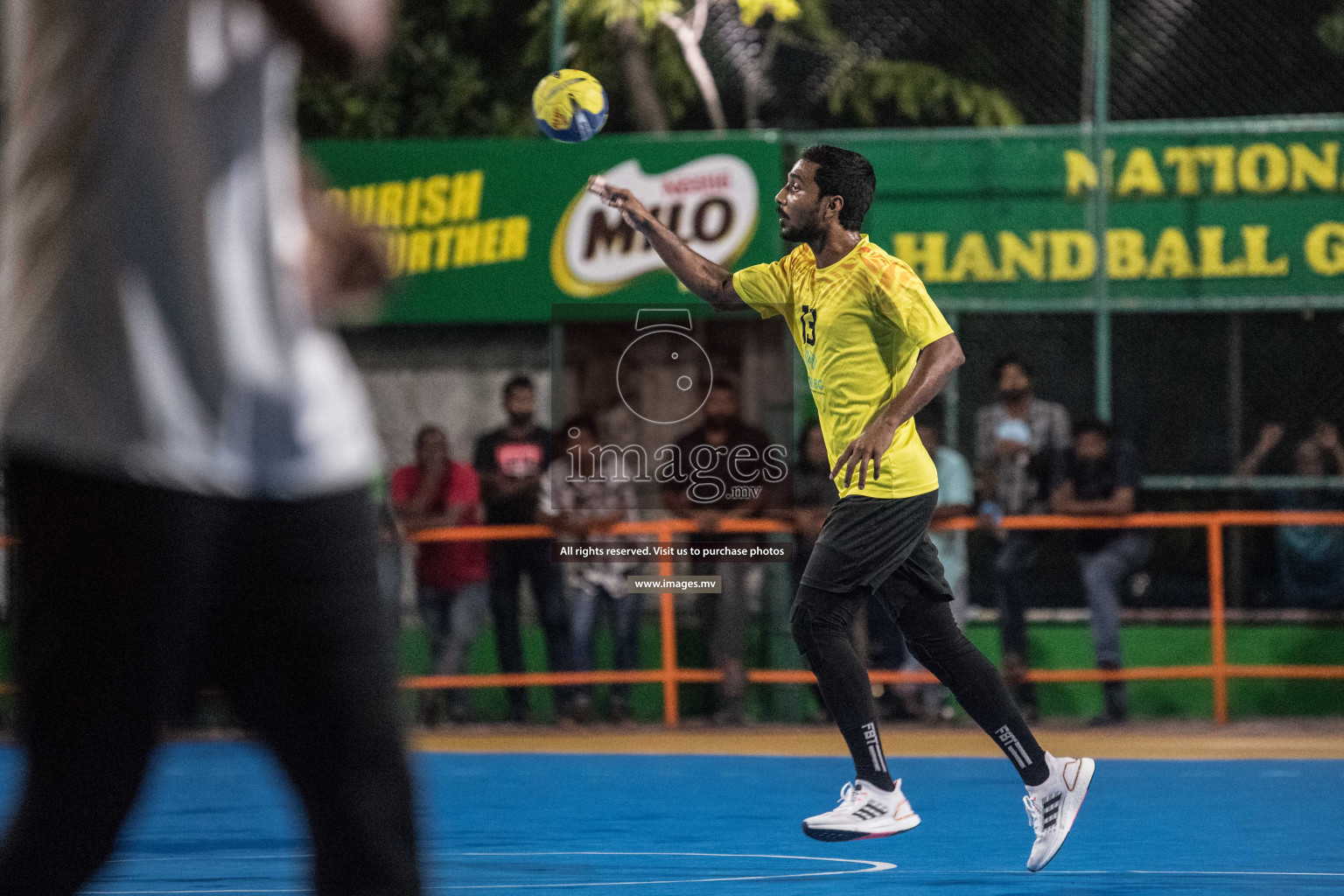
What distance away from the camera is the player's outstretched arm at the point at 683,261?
21.3ft

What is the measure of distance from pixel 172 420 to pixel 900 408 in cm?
411

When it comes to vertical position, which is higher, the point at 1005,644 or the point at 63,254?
the point at 63,254

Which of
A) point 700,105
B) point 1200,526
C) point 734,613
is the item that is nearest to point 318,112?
point 700,105

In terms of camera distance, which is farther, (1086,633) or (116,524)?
(1086,633)

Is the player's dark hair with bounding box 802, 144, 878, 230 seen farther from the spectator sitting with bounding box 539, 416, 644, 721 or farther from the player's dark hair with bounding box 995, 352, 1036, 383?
the spectator sitting with bounding box 539, 416, 644, 721

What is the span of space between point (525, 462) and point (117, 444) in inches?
415

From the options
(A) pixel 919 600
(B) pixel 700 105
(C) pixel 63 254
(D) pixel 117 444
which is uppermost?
(B) pixel 700 105

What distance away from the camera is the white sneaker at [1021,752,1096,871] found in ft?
20.1

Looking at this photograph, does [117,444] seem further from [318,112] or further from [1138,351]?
[318,112]

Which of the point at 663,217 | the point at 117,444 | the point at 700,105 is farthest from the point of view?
the point at 700,105

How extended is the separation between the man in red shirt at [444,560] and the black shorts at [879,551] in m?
6.57

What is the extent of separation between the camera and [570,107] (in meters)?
7.79

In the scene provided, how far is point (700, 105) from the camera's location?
16375 millimetres

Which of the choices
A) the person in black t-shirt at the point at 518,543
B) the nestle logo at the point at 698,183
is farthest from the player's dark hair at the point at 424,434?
the nestle logo at the point at 698,183
